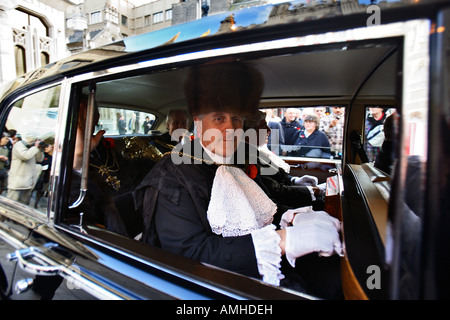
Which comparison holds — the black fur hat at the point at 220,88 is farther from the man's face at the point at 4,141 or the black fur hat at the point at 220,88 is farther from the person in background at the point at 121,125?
the person in background at the point at 121,125

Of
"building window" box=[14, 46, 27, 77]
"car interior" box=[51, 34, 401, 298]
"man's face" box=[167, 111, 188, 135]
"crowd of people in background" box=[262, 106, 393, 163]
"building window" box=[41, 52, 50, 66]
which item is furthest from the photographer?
"building window" box=[41, 52, 50, 66]

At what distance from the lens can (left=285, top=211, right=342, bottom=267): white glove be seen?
1.07 m

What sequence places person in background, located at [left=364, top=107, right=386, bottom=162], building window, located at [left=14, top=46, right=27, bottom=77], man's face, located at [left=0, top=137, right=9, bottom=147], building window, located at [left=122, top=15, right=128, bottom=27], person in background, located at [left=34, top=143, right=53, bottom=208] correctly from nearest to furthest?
person in background, located at [left=34, top=143, right=53, bottom=208] → man's face, located at [left=0, top=137, right=9, bottom=147] → person in background, located at [left=364, top=107, right=386, bottom=162] → building window, located at [left=14, top=46, right=27, bottom=77] → building window, located at [left=122, top=15, right=128, bottom=27]

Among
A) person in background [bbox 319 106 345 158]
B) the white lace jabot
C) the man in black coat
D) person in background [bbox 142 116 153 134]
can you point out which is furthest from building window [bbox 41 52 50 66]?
the white lace jabot

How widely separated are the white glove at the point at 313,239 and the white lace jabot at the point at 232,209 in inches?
11.5

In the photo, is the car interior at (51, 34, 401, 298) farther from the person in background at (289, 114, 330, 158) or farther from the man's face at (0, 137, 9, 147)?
the man's face at (0, 137, 9, 147)

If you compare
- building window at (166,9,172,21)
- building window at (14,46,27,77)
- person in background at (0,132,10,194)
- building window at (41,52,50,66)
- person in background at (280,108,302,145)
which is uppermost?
building window at (166,9,172,21)

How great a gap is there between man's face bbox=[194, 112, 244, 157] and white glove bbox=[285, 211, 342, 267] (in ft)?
2.34

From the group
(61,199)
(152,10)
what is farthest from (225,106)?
(152,10)

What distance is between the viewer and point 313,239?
1.07 meters

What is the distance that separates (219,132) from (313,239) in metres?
0.87

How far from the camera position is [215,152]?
1.67 meters

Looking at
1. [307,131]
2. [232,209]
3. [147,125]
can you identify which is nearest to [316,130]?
[307,131]

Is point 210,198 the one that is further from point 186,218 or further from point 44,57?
point 44,57
